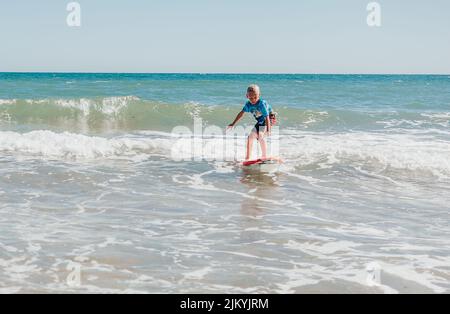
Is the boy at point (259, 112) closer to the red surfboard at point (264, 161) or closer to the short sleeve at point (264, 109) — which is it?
the short sleeve at point (264, 109)

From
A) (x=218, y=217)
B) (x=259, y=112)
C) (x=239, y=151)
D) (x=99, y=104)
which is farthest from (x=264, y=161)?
(x=99, y=104)

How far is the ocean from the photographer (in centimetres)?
502

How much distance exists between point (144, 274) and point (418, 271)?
2.69 m

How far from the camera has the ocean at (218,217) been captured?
5.02 metres

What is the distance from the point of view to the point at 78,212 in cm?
726

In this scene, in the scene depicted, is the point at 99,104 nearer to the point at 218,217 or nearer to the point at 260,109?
the point at 260,109

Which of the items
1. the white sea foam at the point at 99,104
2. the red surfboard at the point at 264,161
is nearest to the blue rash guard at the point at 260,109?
the red surfboard at the point at 264,161

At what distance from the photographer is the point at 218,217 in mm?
7219

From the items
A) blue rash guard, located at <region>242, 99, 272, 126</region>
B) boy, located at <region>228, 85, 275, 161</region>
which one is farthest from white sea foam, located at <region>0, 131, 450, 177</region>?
blue rash guard, located at <region>242, 99, 272, 126</region>

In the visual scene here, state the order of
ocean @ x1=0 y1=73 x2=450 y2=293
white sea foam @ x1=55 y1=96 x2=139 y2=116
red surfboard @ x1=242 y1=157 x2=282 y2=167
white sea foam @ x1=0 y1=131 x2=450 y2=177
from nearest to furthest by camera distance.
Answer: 1. ocean @ x1=0 y1=73 x2=450 y2=293
2. red surfboard @ x1=242 y1=157 x2=282 y2=167
3. white sea foam @ x1=0 y1=131 x2=450 y2=177
4. white sea foam @ x1=55 y1=96 x2=139 y2=116

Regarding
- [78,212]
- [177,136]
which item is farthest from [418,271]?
[177,136]

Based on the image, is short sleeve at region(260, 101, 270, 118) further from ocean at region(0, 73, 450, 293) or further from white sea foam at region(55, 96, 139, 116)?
white sea foam at region(55, 96, 139, 116)

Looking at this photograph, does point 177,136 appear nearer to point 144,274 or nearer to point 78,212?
point 78,212

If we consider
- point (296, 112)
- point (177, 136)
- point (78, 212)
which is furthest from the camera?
point (296, 112)
